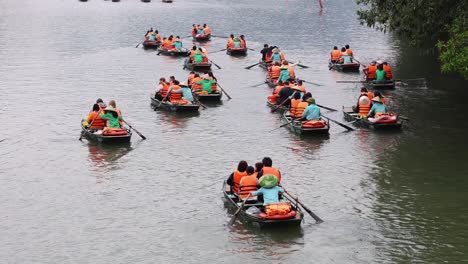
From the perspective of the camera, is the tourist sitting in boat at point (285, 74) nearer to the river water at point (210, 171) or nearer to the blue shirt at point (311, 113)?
the river water at point (210, 171)

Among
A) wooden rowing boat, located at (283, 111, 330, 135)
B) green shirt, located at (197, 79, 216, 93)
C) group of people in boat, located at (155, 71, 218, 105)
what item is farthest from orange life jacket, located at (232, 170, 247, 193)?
green shirt, located at (197, 79, 216, 93)

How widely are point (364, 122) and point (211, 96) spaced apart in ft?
33.4

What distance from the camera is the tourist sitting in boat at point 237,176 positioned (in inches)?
1059

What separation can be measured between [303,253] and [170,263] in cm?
396

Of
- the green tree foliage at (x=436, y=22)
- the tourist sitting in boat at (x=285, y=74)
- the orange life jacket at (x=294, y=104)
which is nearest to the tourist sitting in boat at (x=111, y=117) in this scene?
the orange life jacket at (x=294, y=104)

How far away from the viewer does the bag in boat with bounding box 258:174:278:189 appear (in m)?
25.2

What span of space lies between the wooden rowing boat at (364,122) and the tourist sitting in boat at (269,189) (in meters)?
14.2

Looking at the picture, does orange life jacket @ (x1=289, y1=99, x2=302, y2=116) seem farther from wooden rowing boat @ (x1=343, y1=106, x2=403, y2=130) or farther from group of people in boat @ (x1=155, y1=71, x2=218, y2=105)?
group of people in boat @ (x1=155, y1=71, x2=218, y2=105)

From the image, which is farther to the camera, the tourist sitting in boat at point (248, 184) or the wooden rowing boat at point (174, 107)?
the wooden rowing boat at point (174, 107)

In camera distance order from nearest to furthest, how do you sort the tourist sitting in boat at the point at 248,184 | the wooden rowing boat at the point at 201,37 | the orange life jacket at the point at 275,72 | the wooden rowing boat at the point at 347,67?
the tourist sitting in boat at the point at 248,184
the orange life jacket at the point at 275,72
the wooden rowing boat at the point at 347,67
the wooden rowing boat at the point at 201,37

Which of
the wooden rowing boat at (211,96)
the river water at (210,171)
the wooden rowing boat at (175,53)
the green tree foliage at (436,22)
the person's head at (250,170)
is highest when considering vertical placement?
the green tree foliage at (436,22)

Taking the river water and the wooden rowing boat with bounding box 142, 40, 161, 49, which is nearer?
the river water

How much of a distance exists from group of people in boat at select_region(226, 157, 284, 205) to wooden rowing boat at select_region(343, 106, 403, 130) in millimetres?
12381

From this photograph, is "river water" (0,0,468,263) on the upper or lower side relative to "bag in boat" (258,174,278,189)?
lower
